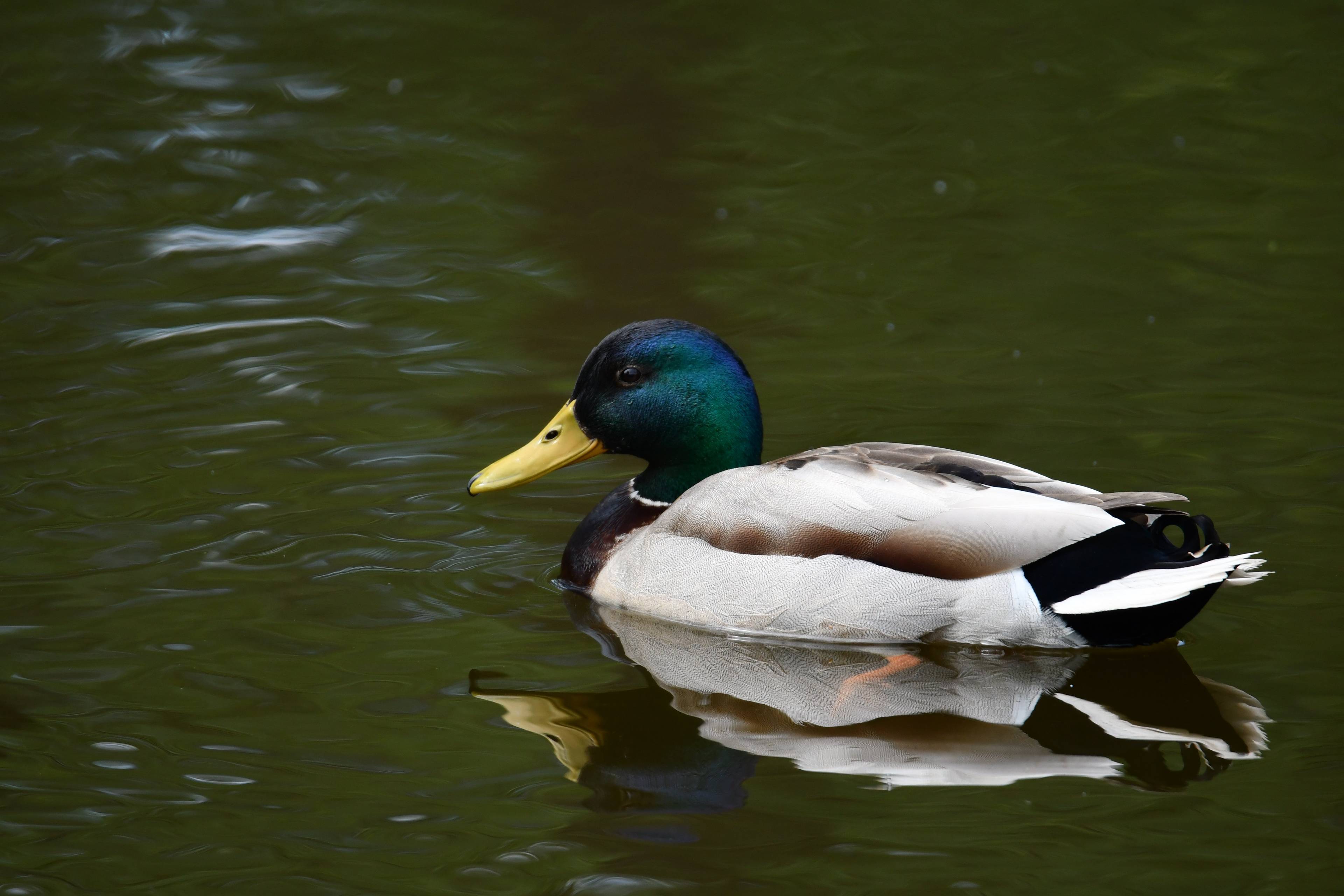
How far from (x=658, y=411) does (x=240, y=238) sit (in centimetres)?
510

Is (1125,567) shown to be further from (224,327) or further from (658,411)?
(224,327)

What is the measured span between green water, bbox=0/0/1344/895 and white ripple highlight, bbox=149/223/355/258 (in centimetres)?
4

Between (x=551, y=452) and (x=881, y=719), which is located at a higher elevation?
(x=551, y=452)

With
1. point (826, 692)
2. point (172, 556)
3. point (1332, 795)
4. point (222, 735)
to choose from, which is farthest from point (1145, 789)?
point (172, 556)

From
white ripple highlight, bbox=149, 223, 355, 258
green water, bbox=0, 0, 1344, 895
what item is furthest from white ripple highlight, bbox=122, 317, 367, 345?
white ripple highlight, bbox=149, 223, 355, 258

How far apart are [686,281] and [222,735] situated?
503 cm

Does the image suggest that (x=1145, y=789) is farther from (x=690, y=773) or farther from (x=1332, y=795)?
(x=690, y=773)

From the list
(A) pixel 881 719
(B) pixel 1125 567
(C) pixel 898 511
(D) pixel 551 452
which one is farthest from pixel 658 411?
(B) pixel 1125 567

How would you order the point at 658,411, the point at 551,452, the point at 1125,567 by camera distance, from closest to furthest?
1. the point at 1125,567
2. the point at 658,411
3. the point at 551,452

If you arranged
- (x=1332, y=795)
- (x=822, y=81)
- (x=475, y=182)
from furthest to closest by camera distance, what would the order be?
(x=822, y=81), (x=475, y=182), (x=1332, y=795)

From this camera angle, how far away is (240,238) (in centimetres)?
1017

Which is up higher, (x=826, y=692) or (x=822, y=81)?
(x=822, y=81)

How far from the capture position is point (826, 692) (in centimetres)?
510

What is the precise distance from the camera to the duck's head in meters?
6.01
